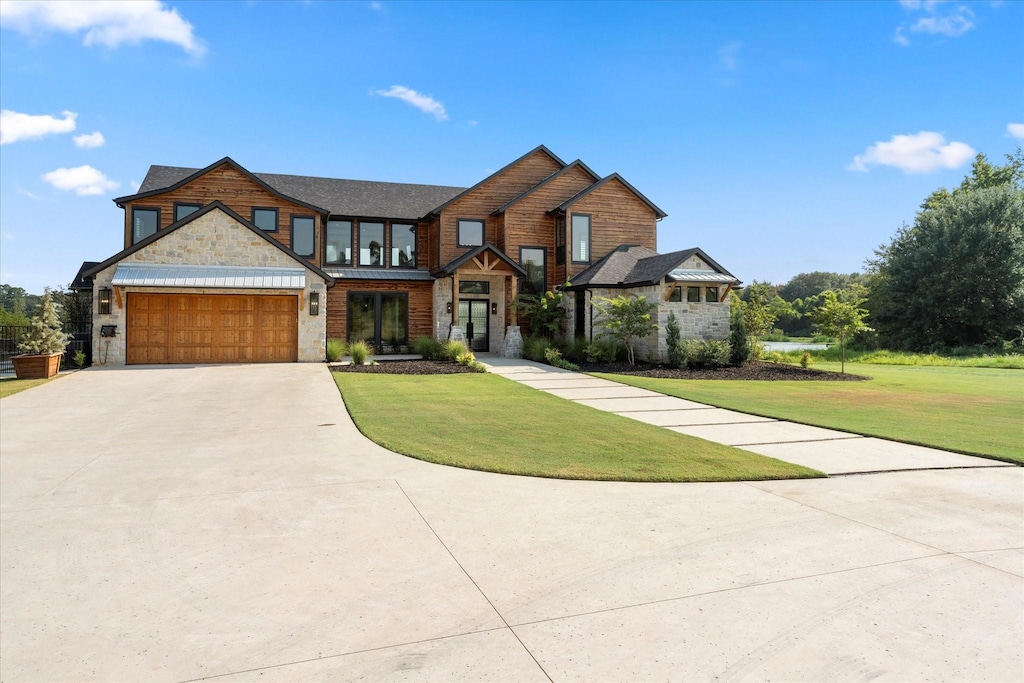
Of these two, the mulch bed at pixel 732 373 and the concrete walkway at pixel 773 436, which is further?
the mulch bed at pixel 732 373

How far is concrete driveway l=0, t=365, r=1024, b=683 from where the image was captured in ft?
9.34

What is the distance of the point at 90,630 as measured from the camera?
3.11 metres

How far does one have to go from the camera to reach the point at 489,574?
3809mm

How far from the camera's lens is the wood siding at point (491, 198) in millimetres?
24578

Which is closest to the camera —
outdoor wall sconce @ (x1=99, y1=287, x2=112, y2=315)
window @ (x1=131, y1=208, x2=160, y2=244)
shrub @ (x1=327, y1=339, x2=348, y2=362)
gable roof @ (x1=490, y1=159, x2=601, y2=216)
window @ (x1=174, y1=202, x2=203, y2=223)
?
outdoor wall sconce @ (x1=99, y1=287, x2=112, y2=315)

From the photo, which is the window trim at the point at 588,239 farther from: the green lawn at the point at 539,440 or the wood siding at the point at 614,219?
the green lawn at the point at 539,440

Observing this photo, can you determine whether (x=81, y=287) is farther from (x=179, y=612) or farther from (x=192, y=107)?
(x=179, y=612)

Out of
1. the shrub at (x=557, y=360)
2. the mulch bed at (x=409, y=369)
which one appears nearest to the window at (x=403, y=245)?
the mulch bed at (x=409, y=369)

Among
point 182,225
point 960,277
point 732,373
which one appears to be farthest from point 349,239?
point 960,277

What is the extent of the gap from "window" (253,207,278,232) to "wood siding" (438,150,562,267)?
21.5 ft

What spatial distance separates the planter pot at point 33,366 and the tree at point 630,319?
16.0 meters

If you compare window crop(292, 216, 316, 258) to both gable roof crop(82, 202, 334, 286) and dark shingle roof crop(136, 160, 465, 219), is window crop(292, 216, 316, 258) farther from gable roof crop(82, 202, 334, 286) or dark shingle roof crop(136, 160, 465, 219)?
gable roof crop(82, 202, 334, 286)

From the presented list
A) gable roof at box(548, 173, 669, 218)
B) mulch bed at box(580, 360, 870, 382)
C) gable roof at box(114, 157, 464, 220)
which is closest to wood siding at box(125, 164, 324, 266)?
gable roof at box(114, 157, 464, 220)

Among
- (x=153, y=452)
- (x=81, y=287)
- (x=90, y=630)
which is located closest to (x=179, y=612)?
(x=90, y=630)
